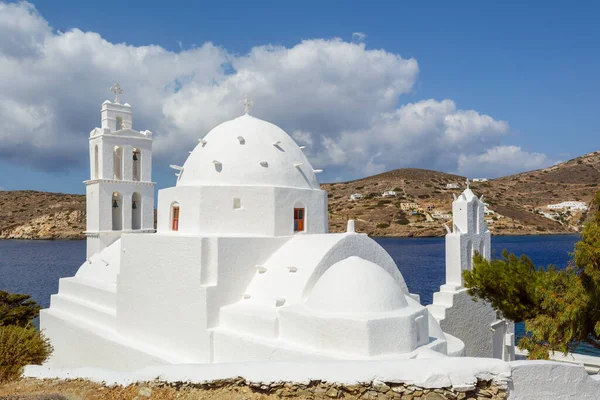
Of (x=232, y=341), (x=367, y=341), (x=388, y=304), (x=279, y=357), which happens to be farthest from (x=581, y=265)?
(x=232, y=341)

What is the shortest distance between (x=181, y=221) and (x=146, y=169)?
6688 millimetres

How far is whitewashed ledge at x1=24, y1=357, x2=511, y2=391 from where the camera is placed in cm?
675

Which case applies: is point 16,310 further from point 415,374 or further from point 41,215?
point 41,215

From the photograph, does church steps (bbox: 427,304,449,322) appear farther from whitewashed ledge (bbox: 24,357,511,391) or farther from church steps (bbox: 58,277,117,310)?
church steps (bbox: 58,277,117,310)

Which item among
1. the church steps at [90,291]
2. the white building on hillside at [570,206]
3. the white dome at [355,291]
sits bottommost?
the church steps at [90,291]

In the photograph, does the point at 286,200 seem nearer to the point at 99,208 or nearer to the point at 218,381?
the point at 218,381

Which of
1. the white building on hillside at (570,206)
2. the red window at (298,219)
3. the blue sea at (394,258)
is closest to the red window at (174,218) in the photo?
the red window at (298,219)

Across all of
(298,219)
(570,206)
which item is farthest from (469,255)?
(570,206)

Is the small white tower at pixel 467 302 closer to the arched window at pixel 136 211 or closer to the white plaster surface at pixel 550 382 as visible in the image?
the white plaster surface at pixel 550 382

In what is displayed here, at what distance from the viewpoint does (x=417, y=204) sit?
83.6 metres

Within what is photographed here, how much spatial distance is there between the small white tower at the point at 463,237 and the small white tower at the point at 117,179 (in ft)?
35.7

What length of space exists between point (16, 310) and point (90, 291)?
25.8 ft

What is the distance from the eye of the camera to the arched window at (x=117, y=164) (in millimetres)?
18528

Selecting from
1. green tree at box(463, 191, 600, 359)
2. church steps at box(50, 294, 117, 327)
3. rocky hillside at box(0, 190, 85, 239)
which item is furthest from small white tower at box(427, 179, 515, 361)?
rocky hillside at box(0, 190, 85, 239)
